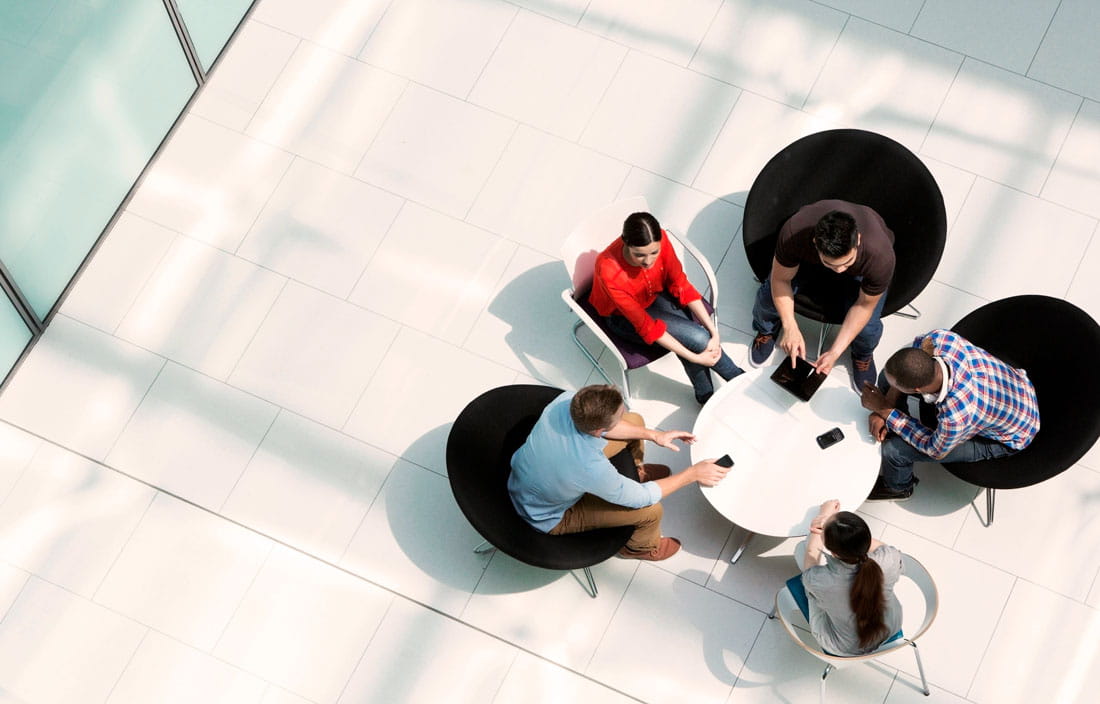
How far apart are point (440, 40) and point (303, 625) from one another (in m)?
3.27

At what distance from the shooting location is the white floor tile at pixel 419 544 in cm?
509

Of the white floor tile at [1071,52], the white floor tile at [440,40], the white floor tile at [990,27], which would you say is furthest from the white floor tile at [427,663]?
the white floor tile at [1071,52]

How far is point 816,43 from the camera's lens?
6.24m

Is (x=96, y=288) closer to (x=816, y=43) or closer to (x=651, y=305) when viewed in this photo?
(x=651, y=305)

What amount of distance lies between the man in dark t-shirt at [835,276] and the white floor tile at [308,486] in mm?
1952

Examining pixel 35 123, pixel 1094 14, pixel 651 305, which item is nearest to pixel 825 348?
pixel 651 305

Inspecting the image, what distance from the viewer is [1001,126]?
602 centimetres

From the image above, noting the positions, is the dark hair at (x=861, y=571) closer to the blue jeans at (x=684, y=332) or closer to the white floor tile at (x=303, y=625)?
the blue jeans at (x=684, y=332)

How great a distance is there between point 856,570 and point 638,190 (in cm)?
249

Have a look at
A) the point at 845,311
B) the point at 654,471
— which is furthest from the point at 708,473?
the point at 845,311

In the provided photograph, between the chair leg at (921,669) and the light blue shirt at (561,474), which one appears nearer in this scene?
the light blue shirt at (561,474)

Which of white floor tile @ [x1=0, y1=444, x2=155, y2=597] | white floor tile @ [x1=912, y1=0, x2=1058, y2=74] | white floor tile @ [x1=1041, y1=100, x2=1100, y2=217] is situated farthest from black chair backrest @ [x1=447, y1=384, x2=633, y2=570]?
white floor tile @ [x1=912, y1=0, x2=1058, y2=74]

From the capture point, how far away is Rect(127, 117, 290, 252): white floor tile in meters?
5.90

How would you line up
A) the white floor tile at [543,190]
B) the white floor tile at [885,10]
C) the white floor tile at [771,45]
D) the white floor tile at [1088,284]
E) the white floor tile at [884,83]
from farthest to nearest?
the white floor tile at [885,10] → the white floor tile at [771,45] → the white floor tile at [884,83] → the white floor tile at [543,190] → the white floor tile at [1088,284]
